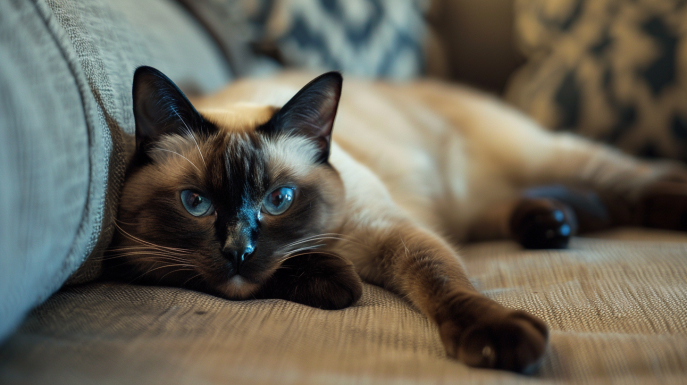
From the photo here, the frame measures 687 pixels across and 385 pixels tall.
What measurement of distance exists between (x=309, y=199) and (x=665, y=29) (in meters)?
1.89

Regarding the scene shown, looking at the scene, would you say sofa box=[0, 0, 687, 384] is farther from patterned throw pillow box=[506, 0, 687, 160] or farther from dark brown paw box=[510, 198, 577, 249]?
patterned throw pillow box=[506, 0, 687, 160]

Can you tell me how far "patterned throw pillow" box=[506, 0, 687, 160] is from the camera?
204cm

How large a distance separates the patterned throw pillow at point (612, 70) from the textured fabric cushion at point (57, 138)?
6.66 feet

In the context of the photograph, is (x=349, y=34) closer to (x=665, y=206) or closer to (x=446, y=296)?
(x=665, y=206)

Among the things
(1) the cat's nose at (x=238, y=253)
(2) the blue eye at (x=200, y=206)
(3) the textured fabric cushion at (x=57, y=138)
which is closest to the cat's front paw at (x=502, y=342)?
(1) the cat's nose at (x=238, y=253)

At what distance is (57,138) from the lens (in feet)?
2.55

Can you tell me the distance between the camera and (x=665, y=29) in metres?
2.05

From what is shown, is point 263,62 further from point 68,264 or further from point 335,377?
point 335,377

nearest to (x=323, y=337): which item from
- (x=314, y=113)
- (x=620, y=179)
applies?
(x=314, y=113)

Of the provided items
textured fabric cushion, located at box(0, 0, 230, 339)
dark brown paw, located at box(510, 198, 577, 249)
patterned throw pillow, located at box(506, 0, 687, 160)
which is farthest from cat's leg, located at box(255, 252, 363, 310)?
patterned throw pillow, located at box(506, 0, 687, 160)

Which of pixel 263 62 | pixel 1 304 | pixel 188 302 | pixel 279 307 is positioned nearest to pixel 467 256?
pixel 279 307

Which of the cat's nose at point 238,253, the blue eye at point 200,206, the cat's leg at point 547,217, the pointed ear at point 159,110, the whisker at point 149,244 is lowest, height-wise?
the cat's leg at point 547,217

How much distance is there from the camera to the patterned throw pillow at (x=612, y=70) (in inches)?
80.4

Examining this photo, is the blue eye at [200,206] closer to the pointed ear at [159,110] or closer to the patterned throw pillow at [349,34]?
the pointed ear at [159,110]
